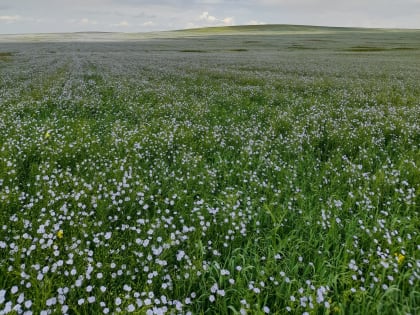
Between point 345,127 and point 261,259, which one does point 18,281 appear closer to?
point 261,259

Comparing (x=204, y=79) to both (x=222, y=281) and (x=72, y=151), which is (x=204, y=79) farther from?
(x=222, y=281)

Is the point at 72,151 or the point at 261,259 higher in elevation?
the point at 72,151

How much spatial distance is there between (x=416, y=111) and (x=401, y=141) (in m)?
4.73

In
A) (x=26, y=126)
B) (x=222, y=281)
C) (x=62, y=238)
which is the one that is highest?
(x=26, y=126)

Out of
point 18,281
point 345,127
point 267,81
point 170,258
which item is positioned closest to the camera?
point 18,281

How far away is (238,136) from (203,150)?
137 centimetres

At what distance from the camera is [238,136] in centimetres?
854

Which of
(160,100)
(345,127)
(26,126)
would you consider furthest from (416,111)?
(26,126)

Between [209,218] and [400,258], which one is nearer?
[400,258]

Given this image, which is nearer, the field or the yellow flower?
the field

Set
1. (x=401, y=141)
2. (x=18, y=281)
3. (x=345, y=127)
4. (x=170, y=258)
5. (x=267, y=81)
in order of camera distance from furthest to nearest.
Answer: (x=267, y=81) → (x=345, y=127) → (x=401, y=141) → (x=170, y=258) → (x=18, y=281)

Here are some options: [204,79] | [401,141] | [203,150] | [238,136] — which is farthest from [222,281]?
[204,79]

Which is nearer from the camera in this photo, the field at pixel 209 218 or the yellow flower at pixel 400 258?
the field at pixel 209 218

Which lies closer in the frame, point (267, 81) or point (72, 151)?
point (72, 151)
